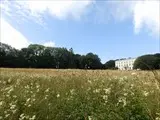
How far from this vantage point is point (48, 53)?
96750mm

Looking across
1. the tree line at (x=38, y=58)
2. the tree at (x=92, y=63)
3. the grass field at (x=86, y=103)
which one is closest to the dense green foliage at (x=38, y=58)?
the tree line at (x=38, y=58)

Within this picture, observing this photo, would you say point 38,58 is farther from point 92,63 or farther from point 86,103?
point 86,103

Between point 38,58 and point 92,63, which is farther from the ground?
point 38,58

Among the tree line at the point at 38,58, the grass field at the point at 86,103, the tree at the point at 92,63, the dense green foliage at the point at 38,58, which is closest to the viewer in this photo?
the grass field at the point at 86,103

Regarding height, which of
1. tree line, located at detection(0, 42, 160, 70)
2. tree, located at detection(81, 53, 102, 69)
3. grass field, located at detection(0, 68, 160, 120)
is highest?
tree line, located at detection(0, 42, 160, 70)

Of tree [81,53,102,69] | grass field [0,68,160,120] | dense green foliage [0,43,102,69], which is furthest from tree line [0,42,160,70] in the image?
grass field [0,68,160,120]

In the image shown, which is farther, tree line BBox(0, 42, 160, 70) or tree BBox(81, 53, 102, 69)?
tree line BBox(0, 42, 160, 70)

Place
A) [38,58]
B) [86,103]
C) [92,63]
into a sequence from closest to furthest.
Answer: [86,103] → [92,63] → [38,58]

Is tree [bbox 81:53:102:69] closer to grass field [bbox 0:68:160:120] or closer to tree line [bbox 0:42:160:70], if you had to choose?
tree line [bbox 0:42:160:70]

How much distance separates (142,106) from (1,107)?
8.11ft

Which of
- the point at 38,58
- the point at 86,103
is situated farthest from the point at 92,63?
the point at 86,103

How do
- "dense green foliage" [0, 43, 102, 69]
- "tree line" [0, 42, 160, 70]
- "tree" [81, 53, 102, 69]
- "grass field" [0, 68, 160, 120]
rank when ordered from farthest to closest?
"dense green foliage" [0, 43, 102, 69]
"tree line" [0, 42, 160, 70]
"tree" [81, 53, 102, 69]
"grass field" [0, 68, 160, 120]

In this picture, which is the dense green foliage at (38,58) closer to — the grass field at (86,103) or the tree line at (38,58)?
the tree line at (38,58)

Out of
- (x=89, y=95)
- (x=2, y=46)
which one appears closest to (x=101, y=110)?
(x=89, y=95)
